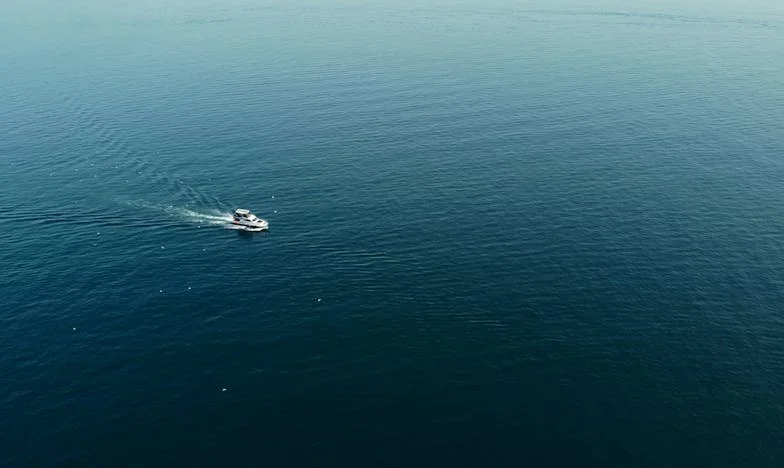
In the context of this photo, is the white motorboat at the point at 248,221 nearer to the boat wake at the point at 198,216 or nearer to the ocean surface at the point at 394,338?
the ocean surface at the point at 394,338

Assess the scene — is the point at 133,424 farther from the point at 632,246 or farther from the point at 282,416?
the point at 632,246

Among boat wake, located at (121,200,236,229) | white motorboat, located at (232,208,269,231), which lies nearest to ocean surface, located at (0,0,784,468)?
boat wake, located at (121,200,236,229)

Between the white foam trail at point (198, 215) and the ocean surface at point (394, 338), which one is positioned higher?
the white foam trail at point (198, 215)

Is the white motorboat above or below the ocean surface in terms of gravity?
above

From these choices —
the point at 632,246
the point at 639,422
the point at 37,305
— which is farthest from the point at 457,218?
the point at 37,305

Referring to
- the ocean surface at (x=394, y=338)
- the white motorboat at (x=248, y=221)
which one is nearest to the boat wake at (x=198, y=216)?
the ocean surface at (x=394, y=338)

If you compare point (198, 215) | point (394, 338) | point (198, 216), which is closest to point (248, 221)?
point (198, 216)

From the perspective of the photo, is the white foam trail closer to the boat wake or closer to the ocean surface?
the boat wake

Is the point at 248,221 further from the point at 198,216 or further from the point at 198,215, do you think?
the point at 198,215

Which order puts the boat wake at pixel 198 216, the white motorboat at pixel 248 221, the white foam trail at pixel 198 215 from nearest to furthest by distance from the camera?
1. the white motorboat at pixel 248 221
2. the boat wake at pixel 198 216
3. the white foam trail at pixel 198 215
